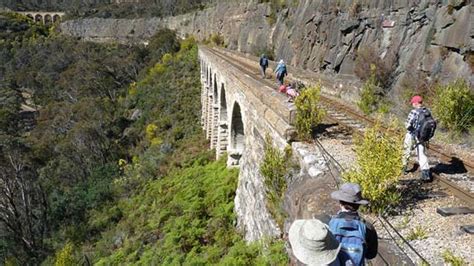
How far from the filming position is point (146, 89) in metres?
54.7

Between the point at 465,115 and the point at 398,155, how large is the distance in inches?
216

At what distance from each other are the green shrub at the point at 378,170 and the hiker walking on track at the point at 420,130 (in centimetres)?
99

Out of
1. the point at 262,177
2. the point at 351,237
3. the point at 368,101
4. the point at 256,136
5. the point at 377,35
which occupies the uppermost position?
the point at 377,35

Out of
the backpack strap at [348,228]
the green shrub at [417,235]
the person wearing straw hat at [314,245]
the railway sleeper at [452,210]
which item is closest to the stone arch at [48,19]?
the railway sleeper at [452,210]

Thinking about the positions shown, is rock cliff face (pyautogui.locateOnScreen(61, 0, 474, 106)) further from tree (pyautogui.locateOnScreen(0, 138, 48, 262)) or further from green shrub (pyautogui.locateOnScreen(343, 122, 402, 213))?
tree (pyautogui.locateOnScreen(0, 138, 48, 262))

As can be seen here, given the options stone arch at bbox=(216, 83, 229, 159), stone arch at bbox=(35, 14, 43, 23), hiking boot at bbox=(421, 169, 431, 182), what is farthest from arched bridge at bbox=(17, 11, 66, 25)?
hiking boot at bbox=(421, 169, 431, 182)

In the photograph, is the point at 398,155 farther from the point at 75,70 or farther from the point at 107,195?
the point at 75,70

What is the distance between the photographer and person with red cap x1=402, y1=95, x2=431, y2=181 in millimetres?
6746

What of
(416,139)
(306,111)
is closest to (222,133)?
(306,111)

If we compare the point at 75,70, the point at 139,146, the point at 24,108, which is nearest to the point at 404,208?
the point at 139,146

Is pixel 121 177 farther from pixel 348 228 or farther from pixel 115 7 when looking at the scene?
pixel 115 7

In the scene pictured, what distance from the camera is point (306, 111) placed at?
30.1 feet

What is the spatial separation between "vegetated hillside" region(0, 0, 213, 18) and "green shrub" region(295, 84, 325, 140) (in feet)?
263

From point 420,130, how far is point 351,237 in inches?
154
